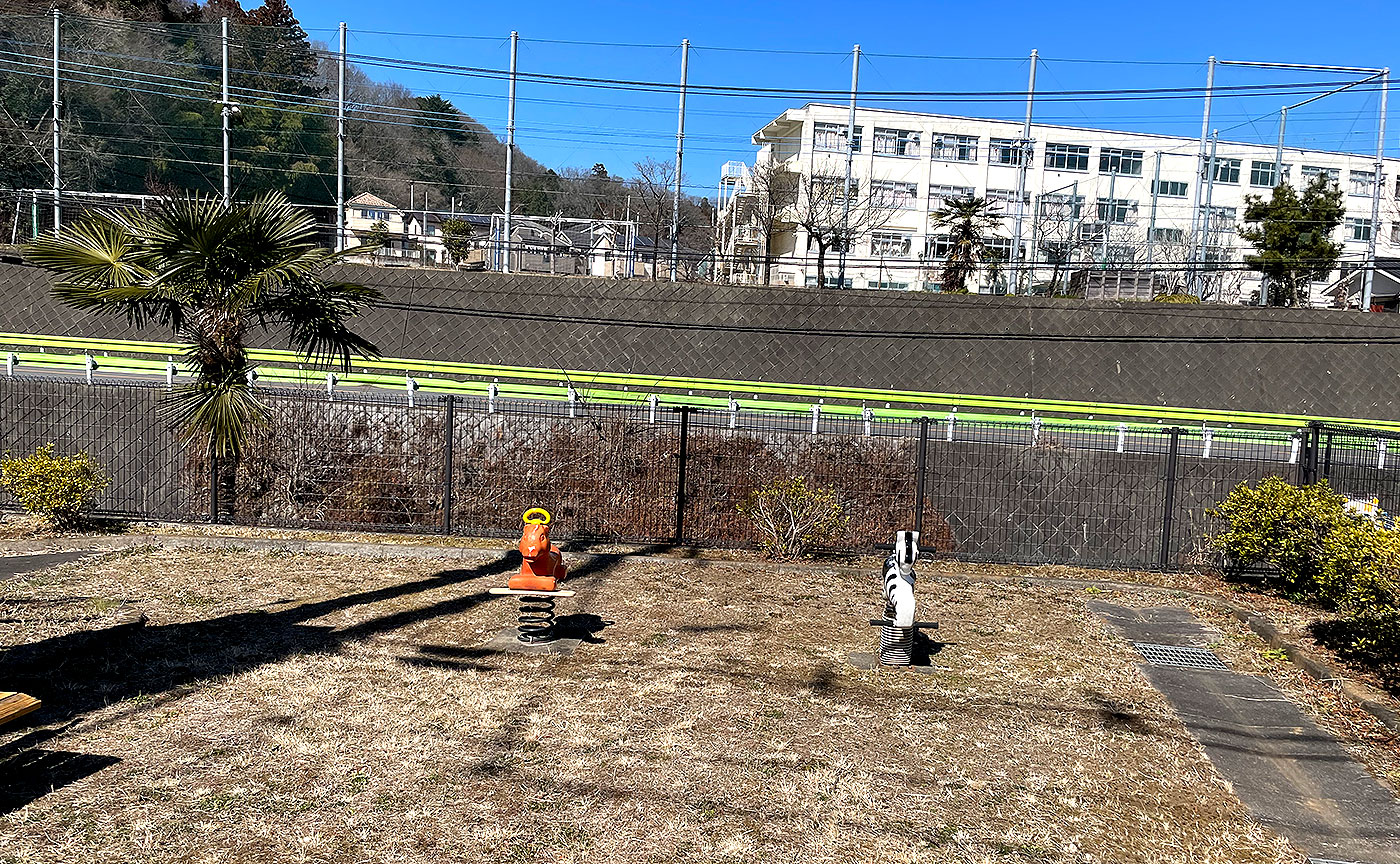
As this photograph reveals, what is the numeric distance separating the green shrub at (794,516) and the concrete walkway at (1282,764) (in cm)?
382

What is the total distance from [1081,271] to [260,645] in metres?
30.1

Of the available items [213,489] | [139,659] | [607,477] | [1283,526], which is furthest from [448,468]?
[1283,526]

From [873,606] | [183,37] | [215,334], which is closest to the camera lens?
[873,606]

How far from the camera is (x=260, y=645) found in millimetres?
7098

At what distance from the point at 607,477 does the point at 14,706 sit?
26.9 ft

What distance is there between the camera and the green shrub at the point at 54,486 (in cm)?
1048

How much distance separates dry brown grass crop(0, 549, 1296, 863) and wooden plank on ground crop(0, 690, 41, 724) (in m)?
0.42

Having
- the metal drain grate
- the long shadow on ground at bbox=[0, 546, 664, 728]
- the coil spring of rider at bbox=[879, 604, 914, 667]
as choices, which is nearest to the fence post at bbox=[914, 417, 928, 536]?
the metal drain grate

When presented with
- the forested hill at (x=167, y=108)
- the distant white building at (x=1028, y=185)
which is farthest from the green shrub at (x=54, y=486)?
the distant white building at (x=1028, y=185)

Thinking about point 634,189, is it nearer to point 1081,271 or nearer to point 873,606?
point 1081,271

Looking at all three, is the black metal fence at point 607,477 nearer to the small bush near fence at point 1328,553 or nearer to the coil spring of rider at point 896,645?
the small bush near fence at point 1328,553

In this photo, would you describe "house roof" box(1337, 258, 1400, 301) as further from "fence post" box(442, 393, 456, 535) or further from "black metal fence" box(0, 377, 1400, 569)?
"fence post" box(442, 393, 456, 535)

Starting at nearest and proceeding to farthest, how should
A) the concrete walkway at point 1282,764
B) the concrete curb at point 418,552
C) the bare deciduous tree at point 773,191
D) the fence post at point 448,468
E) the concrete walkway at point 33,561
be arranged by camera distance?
the concrete walkway at point 1282,764 → the concrete walkway at point 33,561 → the concrete curb at point 418,552 → the fence post at point 448,468 → the bare deciduous tree at point 773,191

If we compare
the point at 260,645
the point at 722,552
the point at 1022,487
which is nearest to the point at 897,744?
the point at 260,645
